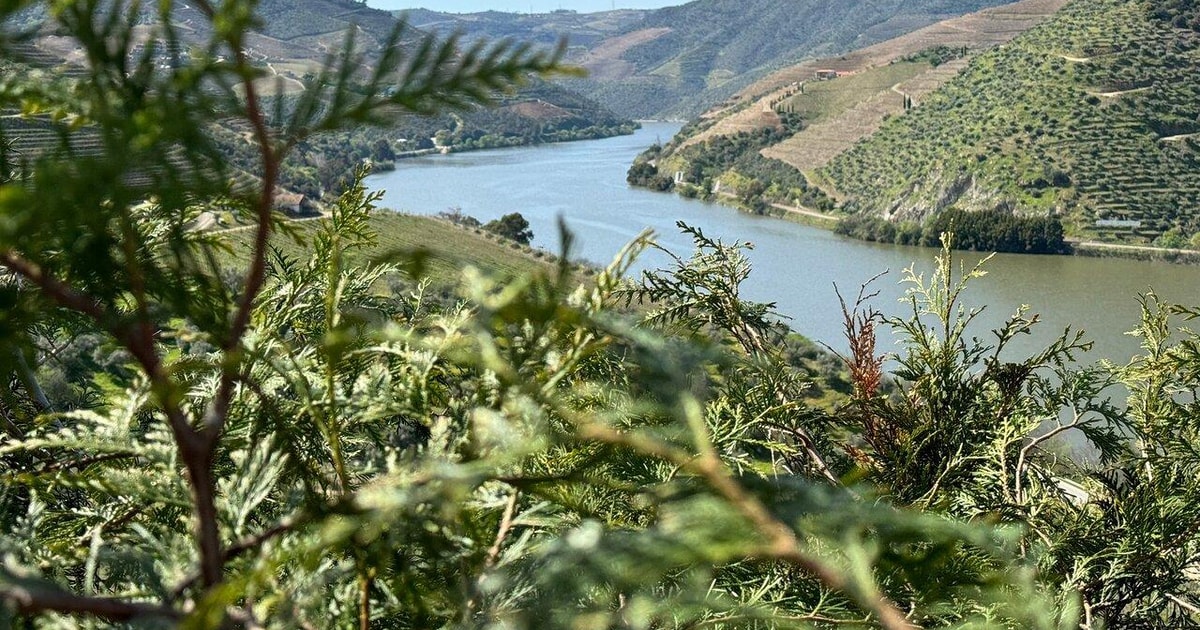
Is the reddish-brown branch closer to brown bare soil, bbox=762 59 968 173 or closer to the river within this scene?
the river

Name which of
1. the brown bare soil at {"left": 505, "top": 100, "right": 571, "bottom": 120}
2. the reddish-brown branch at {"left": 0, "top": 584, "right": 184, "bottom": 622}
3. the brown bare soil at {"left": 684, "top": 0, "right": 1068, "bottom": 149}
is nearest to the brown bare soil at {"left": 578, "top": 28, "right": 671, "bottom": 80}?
the brown bare soil at {"left": 505, "top": 100, "right": 571, "bottom": 120}

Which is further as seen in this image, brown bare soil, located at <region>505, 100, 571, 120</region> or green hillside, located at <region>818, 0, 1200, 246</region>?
brown bare soil, located at <region>505, 100, 571, 120</region>

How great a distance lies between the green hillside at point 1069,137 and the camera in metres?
41.1

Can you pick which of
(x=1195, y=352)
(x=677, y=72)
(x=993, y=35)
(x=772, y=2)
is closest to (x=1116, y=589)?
(x=1195, y=352)

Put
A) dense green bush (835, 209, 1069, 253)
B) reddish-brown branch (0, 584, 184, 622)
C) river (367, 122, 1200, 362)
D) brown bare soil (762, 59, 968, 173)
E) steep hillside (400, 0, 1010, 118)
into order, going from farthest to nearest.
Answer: steep hillside (400, 0, 1010, 118), brown bare soil (762, 59, 968, 173), dense green bush (835, 209, 1069, 253), river (367, 122, 1200, 362), reddish-brown branch (0, 584, 184, 622)

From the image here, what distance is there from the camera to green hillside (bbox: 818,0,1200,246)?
41.1 metres

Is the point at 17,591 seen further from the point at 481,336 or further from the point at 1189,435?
the point at 1189,435

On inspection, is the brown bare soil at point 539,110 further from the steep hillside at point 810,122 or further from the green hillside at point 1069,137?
the green hillside at point 1069,137

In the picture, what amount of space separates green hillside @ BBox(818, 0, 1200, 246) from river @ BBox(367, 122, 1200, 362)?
557 centimetres

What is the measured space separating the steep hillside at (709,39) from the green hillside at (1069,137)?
73050mm

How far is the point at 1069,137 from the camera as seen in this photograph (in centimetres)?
4544

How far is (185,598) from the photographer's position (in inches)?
30.8

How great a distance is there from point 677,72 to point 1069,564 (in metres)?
156

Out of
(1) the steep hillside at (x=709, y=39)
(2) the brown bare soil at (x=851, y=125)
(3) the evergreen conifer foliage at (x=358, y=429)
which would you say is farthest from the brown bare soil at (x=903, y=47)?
(3) the evergreen conifer foliage at (x=358, y=429)
